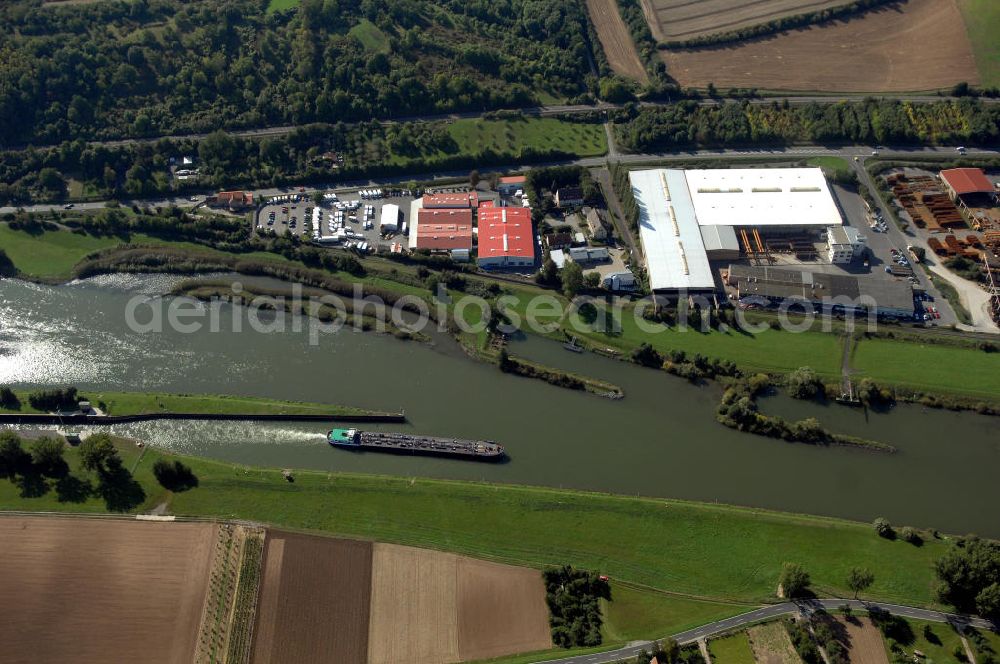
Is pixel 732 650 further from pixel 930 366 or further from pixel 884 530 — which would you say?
pixel 930 366

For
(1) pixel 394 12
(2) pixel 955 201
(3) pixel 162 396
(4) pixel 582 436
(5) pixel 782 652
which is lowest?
(5) pixel 782 652

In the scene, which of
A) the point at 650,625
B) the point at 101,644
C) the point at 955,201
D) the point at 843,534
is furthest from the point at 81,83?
the point at 955,201

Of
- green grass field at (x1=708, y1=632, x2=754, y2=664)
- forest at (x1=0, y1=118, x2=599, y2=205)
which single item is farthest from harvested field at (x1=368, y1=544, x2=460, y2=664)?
forest at (x1=0, y1=118, x2=599, y2=205)

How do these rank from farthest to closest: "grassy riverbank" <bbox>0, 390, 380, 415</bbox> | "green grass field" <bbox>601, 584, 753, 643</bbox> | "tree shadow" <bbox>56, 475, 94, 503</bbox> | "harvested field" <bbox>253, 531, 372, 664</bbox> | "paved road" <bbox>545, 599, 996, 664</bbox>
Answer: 1. "grassy riverbank" <bbox>0, 390, 380, 415</bbox>
2. "tree shadow" <bbox>56, 475, 94, 503</bbox>
3. "green grass field" <bbox>601, 584, 753, 643</bbox>
4. "harvested field" <bbox>253, 531, 372, 664</bbox>
5. "paved road" <bbox>545, 599, 996, 664</bbox>

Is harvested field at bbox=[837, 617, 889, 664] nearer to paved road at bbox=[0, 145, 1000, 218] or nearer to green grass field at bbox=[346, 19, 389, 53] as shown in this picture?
paved road at bbox=[0, 145, 1000, 218]

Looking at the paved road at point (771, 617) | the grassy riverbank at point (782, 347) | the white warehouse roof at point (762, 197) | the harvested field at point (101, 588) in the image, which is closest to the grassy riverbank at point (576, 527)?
the paved road at point (771, 617)

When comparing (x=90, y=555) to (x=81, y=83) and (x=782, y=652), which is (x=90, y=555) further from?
(x=81, y=83)

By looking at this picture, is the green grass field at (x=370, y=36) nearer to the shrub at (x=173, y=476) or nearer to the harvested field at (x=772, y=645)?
the shrub at (x=173, y=476)
